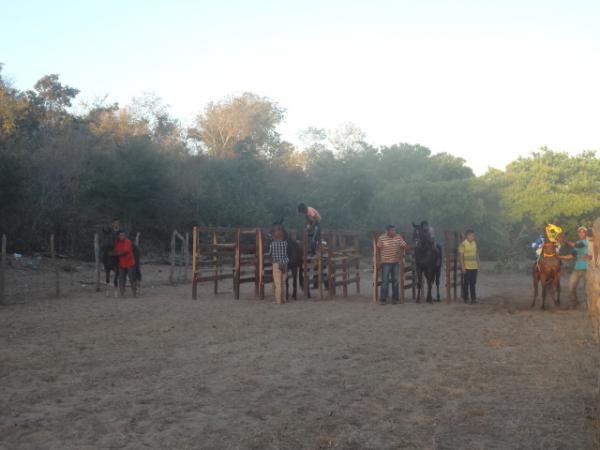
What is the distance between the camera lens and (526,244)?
38812 mm

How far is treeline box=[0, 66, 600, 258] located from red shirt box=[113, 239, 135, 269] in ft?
39.7

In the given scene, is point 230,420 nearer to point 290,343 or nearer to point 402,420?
point 402,420

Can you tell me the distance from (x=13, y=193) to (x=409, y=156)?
27452 millimetres

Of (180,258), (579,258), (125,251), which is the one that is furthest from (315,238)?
(180,258)

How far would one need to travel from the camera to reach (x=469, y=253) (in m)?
15.1

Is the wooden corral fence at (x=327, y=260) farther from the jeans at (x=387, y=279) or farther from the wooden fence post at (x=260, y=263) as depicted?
the jeans at (x=387, y=279)

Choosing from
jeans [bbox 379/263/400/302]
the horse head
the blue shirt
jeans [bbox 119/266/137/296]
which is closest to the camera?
the blue shirt

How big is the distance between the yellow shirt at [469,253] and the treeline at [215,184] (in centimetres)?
1805

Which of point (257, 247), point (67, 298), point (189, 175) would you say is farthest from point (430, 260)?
point (189, 175)

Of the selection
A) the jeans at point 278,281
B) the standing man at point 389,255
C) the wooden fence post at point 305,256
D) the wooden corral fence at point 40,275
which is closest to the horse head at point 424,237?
the standing man at point 389,255

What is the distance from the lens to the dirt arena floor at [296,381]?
5.18 m

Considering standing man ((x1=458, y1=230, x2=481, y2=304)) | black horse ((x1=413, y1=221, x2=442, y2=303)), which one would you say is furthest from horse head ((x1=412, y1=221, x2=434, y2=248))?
standing man ((x1=458, y1=230, x2=481, y2=304))

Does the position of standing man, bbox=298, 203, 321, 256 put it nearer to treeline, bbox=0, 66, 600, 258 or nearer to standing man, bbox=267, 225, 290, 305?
standing man, bbox=267, 225, 290, 305

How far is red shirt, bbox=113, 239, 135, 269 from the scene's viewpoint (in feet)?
51.9
